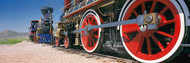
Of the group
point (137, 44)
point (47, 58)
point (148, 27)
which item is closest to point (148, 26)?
point (148, 27)

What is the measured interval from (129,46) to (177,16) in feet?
4.13

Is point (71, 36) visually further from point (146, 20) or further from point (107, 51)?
point (146, 20)

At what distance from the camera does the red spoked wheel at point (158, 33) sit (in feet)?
7.91

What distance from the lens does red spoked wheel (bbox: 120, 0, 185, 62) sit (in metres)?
2.41

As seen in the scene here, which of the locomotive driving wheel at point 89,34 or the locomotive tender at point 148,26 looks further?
the locomotive driving wheel at point 89,34

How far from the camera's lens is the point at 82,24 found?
5.71 m

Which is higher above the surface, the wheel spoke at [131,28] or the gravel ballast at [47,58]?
the wheel spoke at [131,28]

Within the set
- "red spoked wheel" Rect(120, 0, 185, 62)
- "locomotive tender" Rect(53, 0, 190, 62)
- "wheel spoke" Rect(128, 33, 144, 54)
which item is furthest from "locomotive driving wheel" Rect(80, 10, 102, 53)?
"wheel spoke" Rect(128, 33, 144, 54)

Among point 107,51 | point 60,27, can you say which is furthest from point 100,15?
point 60,27

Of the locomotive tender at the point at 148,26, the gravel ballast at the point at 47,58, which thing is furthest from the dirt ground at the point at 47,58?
the locomotive tender at the point at 148,26

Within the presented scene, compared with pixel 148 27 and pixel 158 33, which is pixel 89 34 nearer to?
pixel 158 33

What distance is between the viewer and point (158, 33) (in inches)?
124

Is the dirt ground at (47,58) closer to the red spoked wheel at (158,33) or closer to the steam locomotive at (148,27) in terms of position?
the steam locomotive at (148,27)

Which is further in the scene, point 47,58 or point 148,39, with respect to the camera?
point 47,58
